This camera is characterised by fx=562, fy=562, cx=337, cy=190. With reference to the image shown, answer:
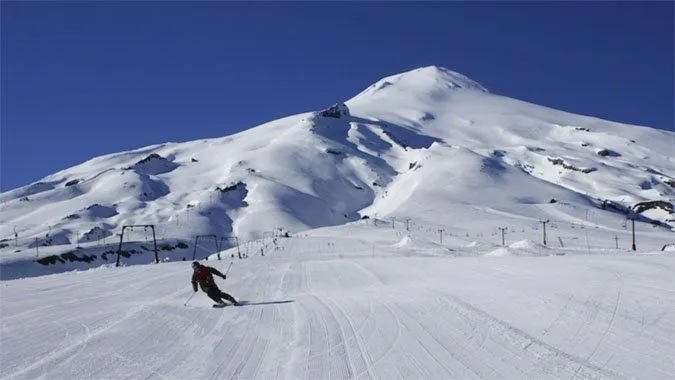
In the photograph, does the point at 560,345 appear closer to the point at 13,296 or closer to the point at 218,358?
the point at 218,358

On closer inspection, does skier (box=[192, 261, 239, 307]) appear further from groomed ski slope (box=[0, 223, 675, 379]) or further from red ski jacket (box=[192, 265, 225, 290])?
groomed ski slope (box=[0, 223, 675, 379])

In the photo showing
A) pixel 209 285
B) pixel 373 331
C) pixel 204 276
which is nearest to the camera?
pixel 373 331

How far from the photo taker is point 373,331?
11.5 meters

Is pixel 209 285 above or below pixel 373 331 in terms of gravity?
above

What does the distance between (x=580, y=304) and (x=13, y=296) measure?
59.7 ft

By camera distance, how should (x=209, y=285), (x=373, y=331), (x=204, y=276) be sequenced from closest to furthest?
(x=373, y=331)
(x=209, y=285)
(x=204, y=276)

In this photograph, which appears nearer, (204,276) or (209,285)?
(209,285)

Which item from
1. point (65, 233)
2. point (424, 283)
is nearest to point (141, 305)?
point (424, 283)

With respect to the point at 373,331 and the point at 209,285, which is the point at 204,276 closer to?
the point at 209,285

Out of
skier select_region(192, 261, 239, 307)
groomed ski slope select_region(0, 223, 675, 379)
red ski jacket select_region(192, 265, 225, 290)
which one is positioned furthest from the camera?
red ski jacket select_region(192, 265, 225, 290)

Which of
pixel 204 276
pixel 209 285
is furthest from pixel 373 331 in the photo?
pixel 204 276

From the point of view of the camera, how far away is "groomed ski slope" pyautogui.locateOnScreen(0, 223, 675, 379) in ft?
29.3

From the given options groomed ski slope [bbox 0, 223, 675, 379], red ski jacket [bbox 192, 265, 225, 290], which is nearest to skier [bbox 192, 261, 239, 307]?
red ski jacket [bbox 192, 265, 225, 290]

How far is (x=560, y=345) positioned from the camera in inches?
384
